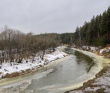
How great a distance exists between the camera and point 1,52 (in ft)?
54.3

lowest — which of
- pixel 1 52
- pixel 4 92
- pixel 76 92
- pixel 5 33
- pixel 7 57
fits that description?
pixel 4 92

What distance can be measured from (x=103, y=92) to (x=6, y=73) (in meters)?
13.5

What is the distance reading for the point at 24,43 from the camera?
19.3 metres

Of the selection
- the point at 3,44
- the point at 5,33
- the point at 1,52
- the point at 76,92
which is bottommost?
the point at 76,92

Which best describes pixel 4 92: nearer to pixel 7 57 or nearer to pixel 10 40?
pixel 7 57

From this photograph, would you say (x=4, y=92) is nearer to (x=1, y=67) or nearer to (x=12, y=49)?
(x=1, y=67)

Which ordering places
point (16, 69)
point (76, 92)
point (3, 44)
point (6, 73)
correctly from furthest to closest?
point (3, 44) → point (16, 69) → point (6, 73) → point (76, 92)

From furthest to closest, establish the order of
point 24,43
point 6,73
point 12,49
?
point 24,43, point 12,49, point 6,73

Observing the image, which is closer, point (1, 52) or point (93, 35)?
point (1, 52)

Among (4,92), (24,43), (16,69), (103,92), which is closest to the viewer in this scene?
(103,92)

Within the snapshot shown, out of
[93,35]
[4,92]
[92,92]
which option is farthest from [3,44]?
[93,35]

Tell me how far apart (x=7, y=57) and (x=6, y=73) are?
15.2 ft

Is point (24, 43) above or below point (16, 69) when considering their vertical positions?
above

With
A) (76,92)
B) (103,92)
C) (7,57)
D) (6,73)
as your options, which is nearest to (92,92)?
(103,92)
